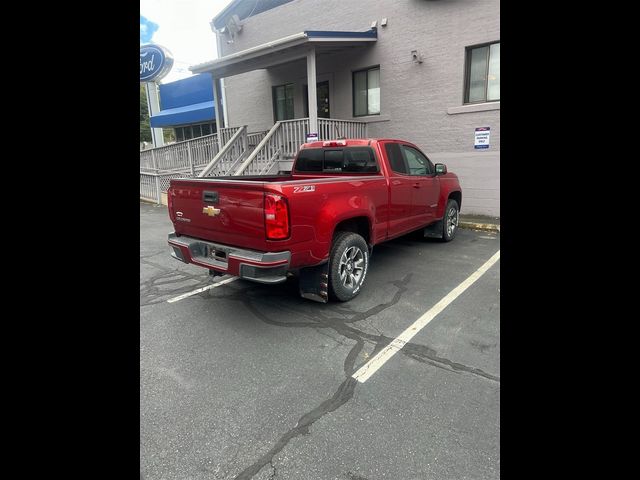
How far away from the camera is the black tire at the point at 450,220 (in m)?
7.18

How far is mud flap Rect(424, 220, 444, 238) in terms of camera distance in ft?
23.5

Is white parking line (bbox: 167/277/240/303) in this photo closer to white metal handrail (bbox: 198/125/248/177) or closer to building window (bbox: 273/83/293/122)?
white metal handrail (bbox: 198/125/248/177)

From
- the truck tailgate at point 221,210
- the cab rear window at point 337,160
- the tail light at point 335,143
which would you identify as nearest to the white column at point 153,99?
the cab rear window at point 337,160

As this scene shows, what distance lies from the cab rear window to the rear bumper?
2.30m

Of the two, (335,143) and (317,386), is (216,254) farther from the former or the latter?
(335,143)

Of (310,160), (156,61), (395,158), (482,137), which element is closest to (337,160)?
(310,160)

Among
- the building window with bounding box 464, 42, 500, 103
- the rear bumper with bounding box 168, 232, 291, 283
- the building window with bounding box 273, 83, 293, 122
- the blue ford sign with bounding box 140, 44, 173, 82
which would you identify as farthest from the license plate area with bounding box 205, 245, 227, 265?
the blue ford sign with bounding box 140, 44, 173, 82

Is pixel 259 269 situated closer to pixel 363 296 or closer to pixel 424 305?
pixel 363 296

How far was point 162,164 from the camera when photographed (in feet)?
50.5

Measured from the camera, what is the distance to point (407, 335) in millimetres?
3729

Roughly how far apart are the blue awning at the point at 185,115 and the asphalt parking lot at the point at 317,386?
15.0 metres

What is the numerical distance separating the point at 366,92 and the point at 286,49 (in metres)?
2.73
